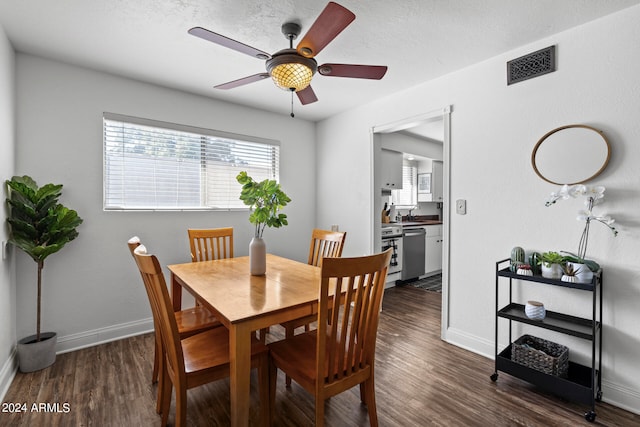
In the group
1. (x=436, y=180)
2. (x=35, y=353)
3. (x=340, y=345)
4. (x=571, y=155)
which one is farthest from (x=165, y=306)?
(x=436, y=180)

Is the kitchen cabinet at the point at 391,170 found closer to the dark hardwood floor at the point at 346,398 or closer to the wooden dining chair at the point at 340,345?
the dark hardwood floor at the point at 346,398

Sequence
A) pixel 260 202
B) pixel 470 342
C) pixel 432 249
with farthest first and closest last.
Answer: pixel 432 249 → pixel 470 342 → pixel 260 202

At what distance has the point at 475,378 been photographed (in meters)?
2.18

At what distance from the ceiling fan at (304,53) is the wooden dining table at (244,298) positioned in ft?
4.14

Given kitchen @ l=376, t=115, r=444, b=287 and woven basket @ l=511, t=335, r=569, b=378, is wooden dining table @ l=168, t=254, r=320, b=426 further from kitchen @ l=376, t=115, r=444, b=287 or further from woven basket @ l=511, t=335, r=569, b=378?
kitchen @ l=376, t=115, r=444, b=287

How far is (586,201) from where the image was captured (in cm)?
195

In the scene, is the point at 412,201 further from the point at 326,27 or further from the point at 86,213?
the point at 86,213

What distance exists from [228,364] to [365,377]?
2.35ft

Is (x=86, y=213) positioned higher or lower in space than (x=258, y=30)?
lower

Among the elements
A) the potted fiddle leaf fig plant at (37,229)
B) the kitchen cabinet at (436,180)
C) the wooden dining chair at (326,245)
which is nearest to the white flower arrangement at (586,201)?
the wooden dining chair at (326,245)

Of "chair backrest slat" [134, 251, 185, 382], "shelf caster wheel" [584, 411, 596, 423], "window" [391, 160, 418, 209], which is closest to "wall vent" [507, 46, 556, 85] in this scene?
"shelf caster wheel" [584, 411, 596, 423]

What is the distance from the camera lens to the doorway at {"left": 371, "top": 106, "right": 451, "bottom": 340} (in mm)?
2785

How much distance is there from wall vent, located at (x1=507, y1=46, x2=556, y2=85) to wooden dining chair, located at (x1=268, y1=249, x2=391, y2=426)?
1901 millimetres

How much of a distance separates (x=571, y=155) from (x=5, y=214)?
4.01m
